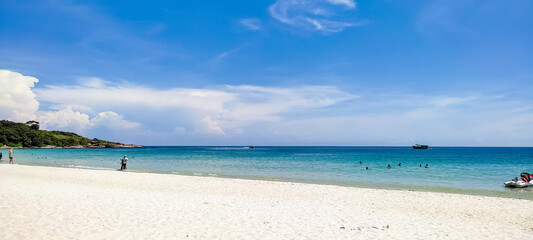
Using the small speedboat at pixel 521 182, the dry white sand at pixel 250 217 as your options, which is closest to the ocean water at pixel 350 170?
the small speedboat at pixel 521 182

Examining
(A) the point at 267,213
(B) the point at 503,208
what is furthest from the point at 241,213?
(B) the point at 503,208

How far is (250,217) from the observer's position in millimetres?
11602

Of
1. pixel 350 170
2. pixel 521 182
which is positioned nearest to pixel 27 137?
pixel 350 170

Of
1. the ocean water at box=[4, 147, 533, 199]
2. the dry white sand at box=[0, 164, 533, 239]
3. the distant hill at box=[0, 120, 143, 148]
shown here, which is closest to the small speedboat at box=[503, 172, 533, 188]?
the ocean water at box=[4, 147, 533, 199]

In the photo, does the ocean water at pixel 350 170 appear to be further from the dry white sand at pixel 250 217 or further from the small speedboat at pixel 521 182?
the dry white sand at pixel 250 217

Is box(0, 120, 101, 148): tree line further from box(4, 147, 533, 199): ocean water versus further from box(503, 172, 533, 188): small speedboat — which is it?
box(503, 172, 533, 188): small speedboat

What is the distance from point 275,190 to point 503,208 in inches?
478

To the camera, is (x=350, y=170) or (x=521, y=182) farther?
(x=350, y=170)

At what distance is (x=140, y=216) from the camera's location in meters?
11.3

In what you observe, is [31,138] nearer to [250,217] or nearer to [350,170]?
[350,170]

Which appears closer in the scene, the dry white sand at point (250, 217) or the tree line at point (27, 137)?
the dry white sand at point (250, 217)

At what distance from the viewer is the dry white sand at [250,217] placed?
9469 millimetres

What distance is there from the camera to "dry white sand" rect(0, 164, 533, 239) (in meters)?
9.47

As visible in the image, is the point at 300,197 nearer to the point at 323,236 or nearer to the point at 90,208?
the point at 323,236
